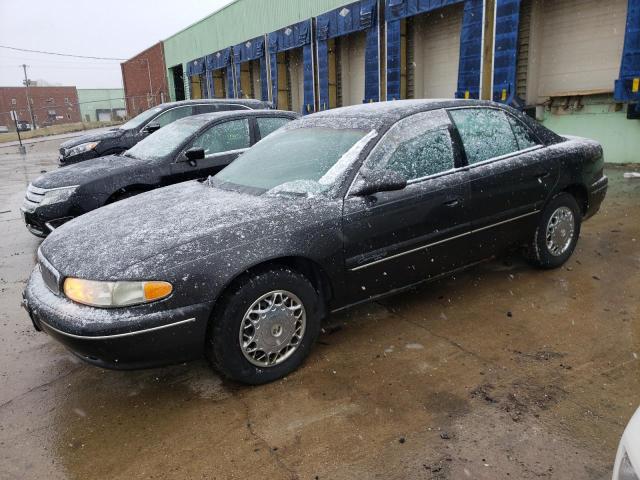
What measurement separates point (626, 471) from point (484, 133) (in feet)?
9.51

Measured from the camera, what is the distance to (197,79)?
30.8m

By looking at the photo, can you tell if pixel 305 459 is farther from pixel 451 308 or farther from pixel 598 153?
pixel 598 153

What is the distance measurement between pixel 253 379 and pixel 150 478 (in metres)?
0.79

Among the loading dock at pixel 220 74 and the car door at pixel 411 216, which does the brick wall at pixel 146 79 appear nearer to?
the loading dock at pixel 220 74

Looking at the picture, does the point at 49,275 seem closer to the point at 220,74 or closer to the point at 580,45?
the point at 580,45

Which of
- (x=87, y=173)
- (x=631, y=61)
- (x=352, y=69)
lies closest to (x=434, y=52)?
(x=352, y=69)

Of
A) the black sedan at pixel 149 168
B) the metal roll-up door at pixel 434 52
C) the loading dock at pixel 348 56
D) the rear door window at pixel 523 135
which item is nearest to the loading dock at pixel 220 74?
the loading dock at pixel 348 56

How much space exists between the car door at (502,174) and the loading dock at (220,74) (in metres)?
23.7

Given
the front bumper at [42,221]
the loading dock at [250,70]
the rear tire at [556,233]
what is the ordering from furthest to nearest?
the loading dock at [250,70] → the front bumper at [42,221] → the rear tire at [556,233]

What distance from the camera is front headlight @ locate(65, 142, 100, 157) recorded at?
912 cm

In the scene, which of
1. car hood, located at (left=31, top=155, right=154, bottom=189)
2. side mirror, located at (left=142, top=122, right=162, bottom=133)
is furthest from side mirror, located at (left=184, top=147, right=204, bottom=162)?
side mirror, located at (left=142, top=122, right=162, bottom=133)

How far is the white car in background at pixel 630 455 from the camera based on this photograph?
149 centimetres

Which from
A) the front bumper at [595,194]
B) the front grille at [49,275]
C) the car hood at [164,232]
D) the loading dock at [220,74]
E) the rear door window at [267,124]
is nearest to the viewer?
the car hood at [164,232]

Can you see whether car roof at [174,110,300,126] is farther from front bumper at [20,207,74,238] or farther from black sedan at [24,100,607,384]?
black sedan at [24,100,607,384]
